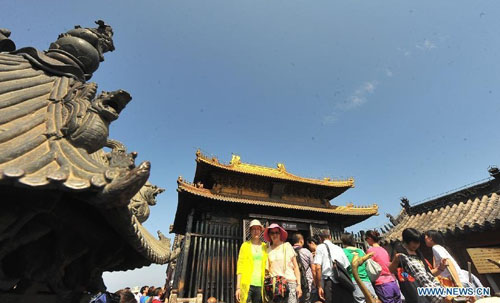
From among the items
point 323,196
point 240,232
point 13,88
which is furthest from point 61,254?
point 323,196

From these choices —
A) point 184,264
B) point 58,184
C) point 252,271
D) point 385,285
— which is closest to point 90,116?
point 58,184

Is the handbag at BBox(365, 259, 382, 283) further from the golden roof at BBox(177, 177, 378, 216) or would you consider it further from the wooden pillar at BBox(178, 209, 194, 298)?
the golden roof at BBox(177, 177, 378, 216)

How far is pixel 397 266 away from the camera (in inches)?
128

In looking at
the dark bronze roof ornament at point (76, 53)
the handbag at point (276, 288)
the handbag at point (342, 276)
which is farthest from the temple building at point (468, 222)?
the dark bronze roof ornament at point (76, 53)

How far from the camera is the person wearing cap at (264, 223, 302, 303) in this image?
3.35 metres

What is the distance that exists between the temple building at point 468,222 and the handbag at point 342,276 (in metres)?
3.94

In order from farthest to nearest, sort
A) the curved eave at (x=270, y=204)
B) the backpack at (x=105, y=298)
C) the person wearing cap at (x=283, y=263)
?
the curved eave at (x=270, y=204), the backpack at (x=105, y=298), the person wearing cap at (x=283, y=263)

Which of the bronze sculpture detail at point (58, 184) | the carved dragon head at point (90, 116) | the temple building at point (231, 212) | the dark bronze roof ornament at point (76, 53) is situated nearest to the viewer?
the bronze sculpture detail at point (58, 184)

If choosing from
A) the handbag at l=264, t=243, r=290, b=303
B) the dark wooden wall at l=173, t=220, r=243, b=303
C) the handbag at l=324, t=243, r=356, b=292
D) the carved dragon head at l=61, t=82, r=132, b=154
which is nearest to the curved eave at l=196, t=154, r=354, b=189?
the dark wooden wall at l=173, t=220, r=243, b=303

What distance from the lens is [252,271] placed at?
343cm

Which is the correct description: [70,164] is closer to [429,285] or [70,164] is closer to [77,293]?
[77,293]

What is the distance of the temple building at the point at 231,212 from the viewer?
9.18 m

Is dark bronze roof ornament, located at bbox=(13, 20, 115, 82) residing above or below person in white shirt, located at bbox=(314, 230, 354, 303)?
above

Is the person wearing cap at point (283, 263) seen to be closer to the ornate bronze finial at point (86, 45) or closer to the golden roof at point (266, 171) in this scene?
the ornate bronze finial at point (86, 45)
